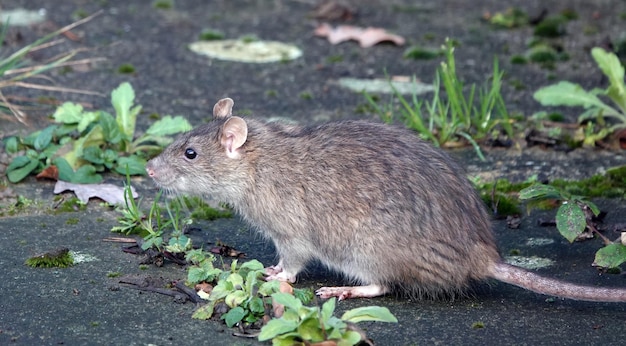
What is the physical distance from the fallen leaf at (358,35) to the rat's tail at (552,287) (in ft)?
15.5

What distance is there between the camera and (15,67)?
7.16 meters

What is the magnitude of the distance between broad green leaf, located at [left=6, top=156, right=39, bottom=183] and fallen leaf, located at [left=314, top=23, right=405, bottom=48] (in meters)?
3.91

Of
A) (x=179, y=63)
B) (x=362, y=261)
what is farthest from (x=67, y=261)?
(x=179, y=63)

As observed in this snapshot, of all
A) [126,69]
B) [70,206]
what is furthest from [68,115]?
[126,69]

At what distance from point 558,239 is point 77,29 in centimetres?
545

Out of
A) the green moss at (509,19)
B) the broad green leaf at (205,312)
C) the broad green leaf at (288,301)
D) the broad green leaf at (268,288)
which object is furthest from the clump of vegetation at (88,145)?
the green moss at (509,19)

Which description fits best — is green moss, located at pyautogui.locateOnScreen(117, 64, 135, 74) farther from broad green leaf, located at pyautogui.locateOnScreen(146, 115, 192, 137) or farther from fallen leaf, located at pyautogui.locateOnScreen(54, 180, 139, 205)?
fallen leaf, located at pyautogui.locateOnScreen(54, 180, 139, 205)

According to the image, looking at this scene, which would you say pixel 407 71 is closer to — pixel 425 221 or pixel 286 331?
pixel 425 221

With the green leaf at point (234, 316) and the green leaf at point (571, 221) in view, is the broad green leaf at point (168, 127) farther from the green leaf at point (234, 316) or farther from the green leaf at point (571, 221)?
the green leaf at point (571, 221)

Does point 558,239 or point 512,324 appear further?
point 558,239

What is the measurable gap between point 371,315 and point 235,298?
69 cm

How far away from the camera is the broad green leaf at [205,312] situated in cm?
416

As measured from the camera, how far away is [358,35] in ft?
30.0

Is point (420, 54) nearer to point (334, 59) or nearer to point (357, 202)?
point (334, 59)
